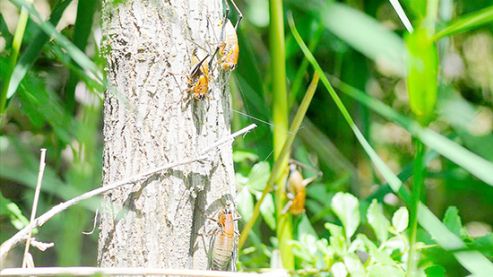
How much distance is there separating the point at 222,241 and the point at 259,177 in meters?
0.38

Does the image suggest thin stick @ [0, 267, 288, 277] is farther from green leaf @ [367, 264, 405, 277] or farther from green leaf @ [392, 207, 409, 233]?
green leaf @ [392, 207, 409, 233]

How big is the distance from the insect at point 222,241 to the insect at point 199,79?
19 cm

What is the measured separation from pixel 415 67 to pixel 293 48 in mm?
1141

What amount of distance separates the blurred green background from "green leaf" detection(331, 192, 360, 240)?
0.08 m

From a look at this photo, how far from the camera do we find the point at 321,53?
91.6 inches

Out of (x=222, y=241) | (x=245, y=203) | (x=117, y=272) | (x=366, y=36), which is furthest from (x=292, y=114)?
(x=366, y=36)

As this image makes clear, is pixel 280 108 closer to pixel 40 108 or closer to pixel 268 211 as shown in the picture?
pixel 268 211

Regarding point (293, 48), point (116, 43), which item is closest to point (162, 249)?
point (116, 43)

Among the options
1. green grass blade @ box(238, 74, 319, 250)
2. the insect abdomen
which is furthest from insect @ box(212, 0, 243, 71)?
the insect abdomen

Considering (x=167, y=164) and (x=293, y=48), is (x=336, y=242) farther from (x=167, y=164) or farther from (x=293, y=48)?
(x=293, y=48)

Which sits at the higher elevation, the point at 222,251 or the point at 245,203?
the point at 245,203

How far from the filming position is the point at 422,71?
707mm

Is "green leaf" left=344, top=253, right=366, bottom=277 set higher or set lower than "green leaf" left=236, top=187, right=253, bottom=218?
lower

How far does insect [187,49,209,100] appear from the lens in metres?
1.16
